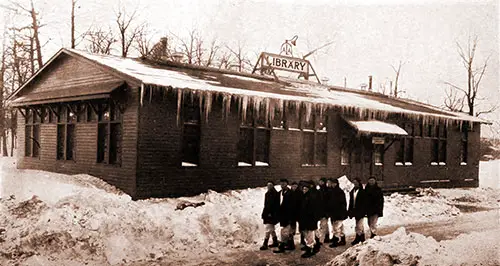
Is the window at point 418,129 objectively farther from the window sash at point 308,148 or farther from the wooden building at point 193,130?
the window sash at point 308,148

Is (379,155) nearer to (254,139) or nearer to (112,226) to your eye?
(254,139)

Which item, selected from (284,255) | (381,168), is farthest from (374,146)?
(284,255)

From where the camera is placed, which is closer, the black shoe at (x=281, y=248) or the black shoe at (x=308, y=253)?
the black shoe at (x=308, y=253)

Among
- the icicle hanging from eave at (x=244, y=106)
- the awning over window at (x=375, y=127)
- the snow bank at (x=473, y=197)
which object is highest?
the icicle hanging from eave at (x=244, y=106)

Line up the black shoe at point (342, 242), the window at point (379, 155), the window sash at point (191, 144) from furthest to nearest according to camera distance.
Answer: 1. the window at point (379, 155)
2. the window sash at point (191, 144)
3. the black shoe at point (342, 242)

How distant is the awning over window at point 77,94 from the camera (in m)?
13.4

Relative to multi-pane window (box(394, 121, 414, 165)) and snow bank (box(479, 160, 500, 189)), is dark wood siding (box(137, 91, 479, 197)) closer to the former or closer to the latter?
multi-pane window (box(394, 121, 414, 165))

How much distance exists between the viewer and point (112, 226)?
9.73 m

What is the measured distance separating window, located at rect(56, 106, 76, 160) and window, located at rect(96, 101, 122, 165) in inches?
70.3

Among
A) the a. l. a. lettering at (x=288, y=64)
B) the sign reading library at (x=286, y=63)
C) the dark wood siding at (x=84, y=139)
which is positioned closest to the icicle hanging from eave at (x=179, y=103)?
the dark wood siding at (x=84, y=139)

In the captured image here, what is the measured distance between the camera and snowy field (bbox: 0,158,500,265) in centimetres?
883

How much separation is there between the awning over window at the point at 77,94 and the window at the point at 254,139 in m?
4.35

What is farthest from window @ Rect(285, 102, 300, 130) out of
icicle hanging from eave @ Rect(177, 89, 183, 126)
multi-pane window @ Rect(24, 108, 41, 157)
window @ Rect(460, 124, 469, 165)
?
window @ Rect(460, 124, 469, 165)

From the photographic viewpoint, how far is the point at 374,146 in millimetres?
→ 19438
